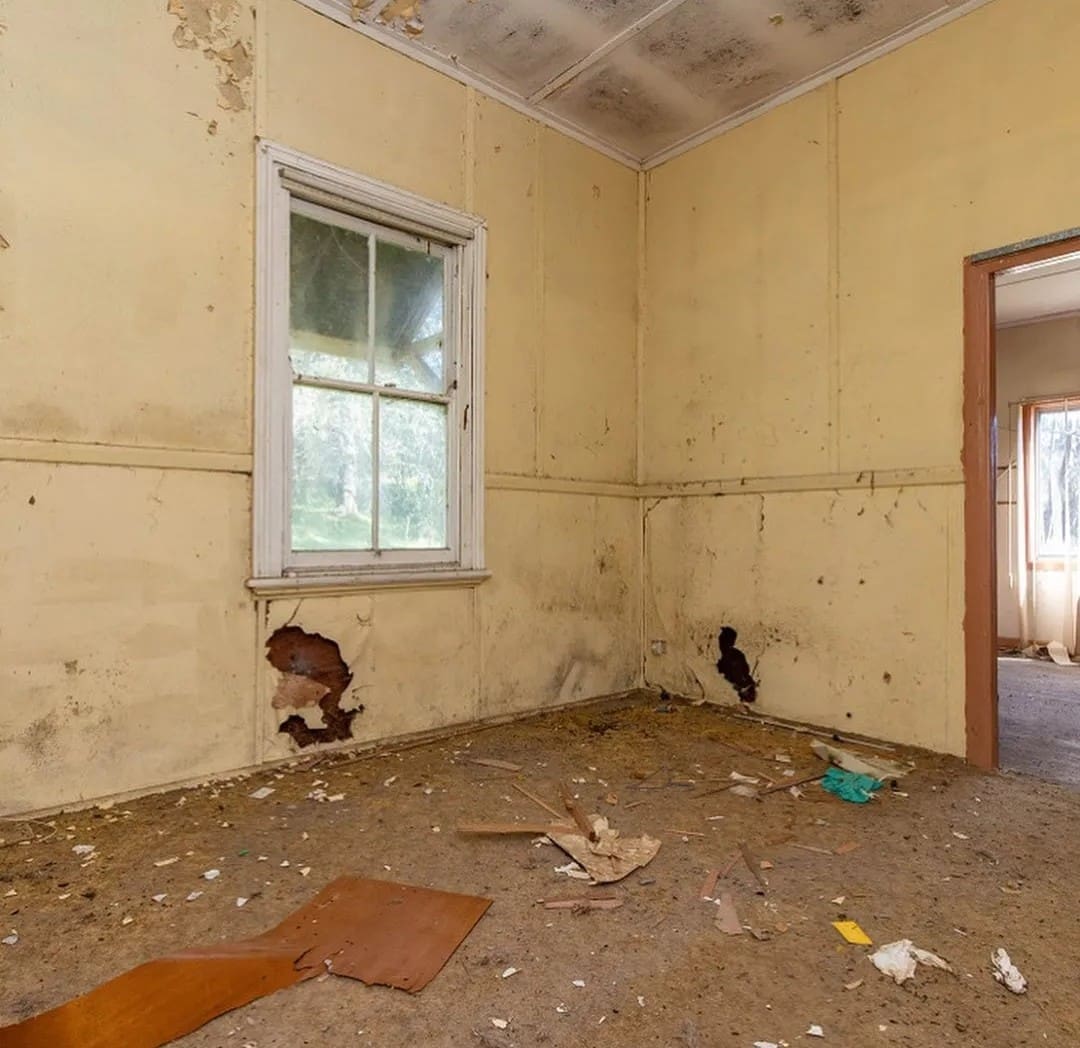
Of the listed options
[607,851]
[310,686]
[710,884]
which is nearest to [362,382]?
[310,686]

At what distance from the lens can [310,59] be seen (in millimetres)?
2670

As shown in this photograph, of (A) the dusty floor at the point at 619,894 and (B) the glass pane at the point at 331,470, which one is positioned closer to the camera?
(A) the dusty floor at the point at 619,894

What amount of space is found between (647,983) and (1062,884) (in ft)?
3.94

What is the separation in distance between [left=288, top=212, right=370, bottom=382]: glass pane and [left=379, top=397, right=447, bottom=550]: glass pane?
0.24 meters

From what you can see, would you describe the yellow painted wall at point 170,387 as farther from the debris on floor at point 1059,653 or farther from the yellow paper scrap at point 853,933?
the debris on floor at point 1059,653

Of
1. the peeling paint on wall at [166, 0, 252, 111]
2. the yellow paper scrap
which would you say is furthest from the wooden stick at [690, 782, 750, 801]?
the peeling paint on wall at [166, 0, 252, 111]

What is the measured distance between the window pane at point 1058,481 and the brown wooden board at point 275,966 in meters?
5.64

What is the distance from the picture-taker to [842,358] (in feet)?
10.2

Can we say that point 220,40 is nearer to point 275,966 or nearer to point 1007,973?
point 275,966

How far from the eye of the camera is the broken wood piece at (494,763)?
8.71 ft

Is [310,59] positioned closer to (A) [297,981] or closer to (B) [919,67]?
(B) [919,67]

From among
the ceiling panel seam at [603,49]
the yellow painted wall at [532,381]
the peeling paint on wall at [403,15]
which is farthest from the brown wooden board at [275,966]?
the ceiling panel seam at [603,49]

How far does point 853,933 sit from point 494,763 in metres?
1.42

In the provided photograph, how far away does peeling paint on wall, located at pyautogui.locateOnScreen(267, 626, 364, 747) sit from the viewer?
2.62 meters
